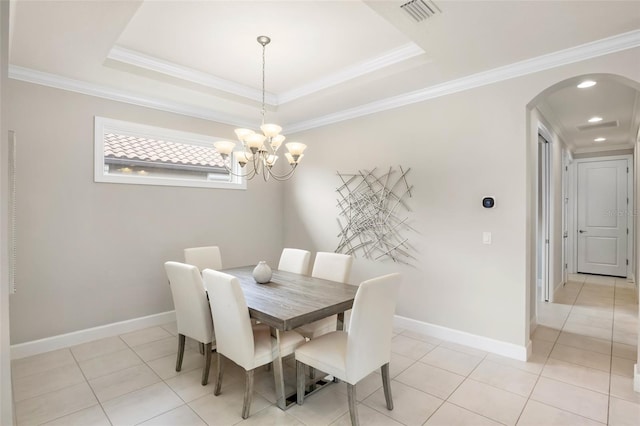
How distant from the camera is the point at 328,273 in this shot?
3.22m

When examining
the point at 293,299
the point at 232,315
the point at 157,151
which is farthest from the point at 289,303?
the point at 157,151

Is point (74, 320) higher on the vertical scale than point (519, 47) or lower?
lower

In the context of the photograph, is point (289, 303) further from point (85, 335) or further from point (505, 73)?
point (505, 73)

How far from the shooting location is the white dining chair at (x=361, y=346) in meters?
1.94

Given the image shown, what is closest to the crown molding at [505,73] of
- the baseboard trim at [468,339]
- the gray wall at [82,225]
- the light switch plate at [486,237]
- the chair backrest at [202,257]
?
the light switch plate at [486,237]

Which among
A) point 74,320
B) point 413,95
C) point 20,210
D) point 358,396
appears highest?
point 413,95

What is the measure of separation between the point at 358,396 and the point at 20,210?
11.2 ft

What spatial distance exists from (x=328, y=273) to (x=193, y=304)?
128 cm

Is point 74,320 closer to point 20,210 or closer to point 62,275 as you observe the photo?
point 62,275

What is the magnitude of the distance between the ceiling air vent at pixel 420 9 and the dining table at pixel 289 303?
1.98 meters

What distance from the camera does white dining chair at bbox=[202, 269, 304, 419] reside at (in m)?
2.09

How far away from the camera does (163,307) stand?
3.93 meters

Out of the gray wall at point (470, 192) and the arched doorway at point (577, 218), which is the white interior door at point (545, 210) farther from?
the gray wall at point (470, 192)

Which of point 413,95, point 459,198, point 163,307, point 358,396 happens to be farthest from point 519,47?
point 163,307
